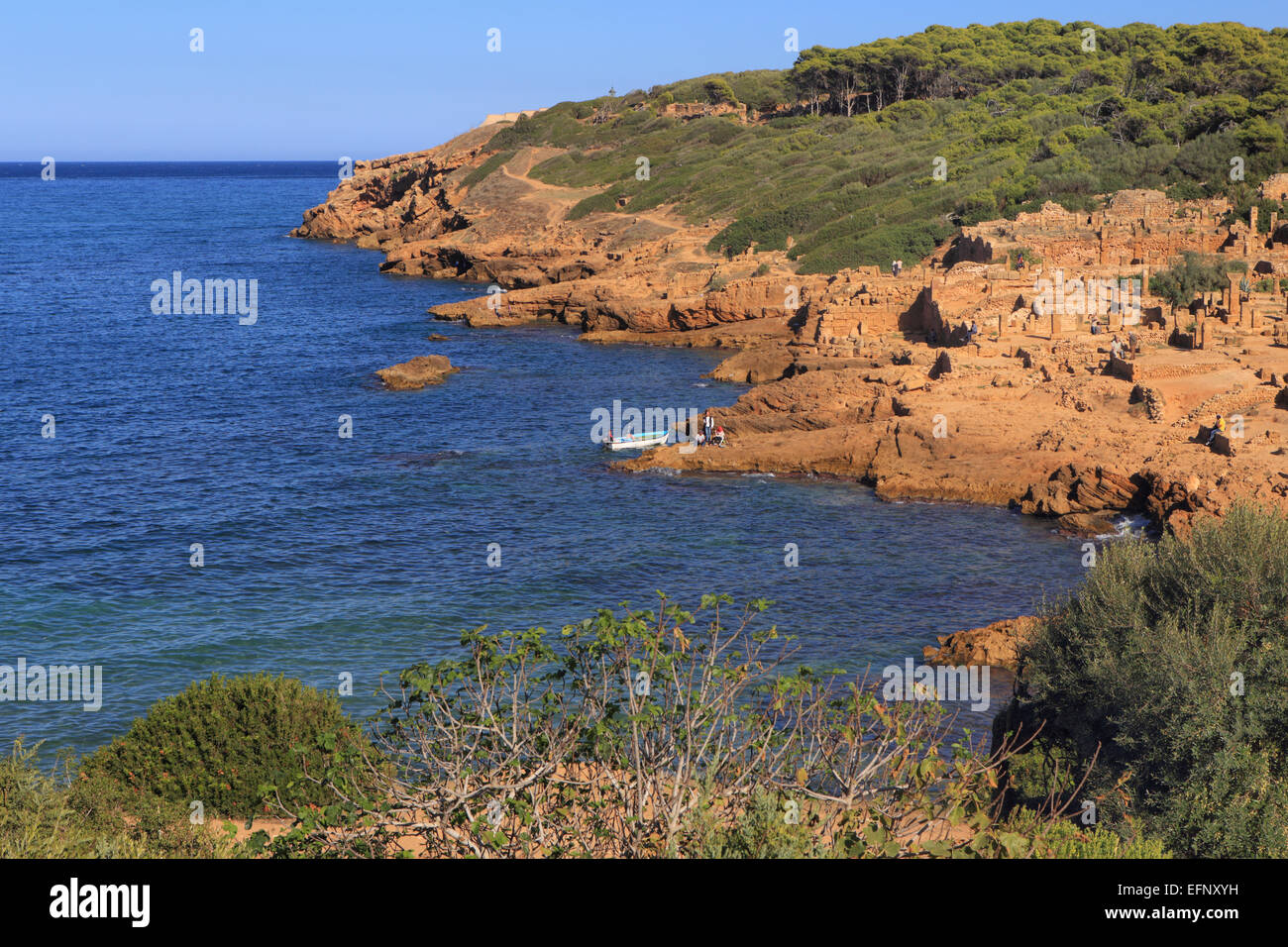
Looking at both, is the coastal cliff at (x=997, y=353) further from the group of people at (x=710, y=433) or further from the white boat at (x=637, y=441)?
the white boat at (x=637, y=441)

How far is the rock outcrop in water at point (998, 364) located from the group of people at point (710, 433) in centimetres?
40

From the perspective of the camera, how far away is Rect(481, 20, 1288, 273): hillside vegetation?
2322 inches

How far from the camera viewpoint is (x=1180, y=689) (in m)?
12.4

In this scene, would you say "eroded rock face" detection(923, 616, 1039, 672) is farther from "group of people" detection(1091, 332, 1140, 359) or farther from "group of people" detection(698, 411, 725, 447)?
"group of people" detection(698, 411, 725, 447)

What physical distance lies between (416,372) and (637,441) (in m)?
14.6

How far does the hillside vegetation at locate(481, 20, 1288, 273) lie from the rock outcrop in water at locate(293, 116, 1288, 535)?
5.63 m

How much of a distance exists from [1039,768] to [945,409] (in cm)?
2001

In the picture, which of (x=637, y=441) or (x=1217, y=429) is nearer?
(x=1217, y=429)

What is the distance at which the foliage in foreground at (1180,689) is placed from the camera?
1160 centimetres

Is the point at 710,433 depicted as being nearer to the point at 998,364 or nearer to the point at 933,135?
the point at 998,364

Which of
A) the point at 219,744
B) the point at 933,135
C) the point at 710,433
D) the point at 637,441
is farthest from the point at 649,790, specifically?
the point at 933,135
